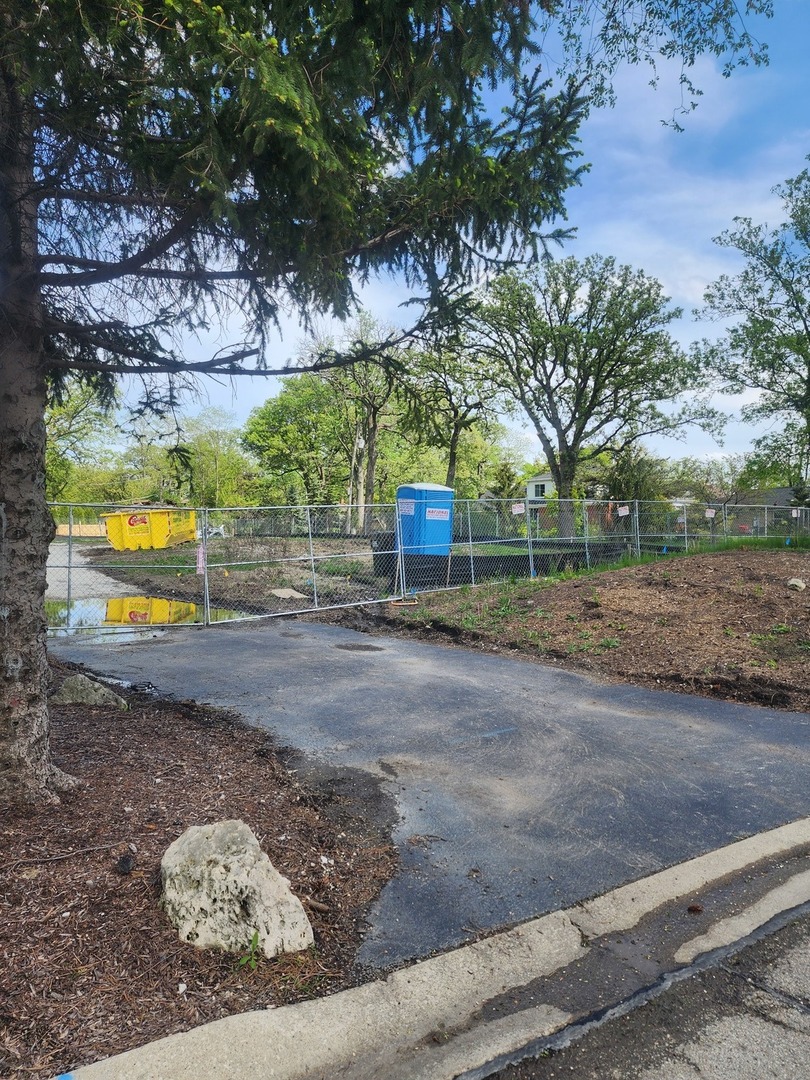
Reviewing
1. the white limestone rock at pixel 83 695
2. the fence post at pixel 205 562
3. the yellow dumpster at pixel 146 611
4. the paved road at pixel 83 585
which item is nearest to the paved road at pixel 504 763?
the white limestone rock at pixel 83 695

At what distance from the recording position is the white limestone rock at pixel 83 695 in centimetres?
530

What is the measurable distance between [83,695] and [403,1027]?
418cm

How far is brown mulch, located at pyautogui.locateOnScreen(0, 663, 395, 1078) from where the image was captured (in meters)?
2.01

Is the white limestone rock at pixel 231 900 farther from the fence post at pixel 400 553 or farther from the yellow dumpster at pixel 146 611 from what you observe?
the fence post at pixel 400 553

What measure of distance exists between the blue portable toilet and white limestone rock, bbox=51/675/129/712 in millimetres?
8496

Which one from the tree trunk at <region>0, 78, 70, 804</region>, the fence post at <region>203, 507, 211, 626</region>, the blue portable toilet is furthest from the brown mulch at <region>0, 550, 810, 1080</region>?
the blue portable toilet

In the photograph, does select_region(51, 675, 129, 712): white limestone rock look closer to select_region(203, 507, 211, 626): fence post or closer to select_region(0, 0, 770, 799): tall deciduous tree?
select_region(0, 0, 770, 799): tall deciduous tree

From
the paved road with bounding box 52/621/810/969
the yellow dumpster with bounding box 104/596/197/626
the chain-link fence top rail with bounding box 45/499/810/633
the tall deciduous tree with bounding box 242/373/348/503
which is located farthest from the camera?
the tall deciduous tree with bounding box 242/373/348/503

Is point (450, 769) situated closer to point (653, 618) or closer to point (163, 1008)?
point (163, 1008)

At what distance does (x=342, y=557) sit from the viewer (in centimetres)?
1334

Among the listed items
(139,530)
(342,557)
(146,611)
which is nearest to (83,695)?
(146,611)

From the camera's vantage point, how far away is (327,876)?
293 cm

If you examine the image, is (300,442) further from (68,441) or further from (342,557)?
(342,557)

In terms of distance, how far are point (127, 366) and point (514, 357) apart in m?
29.0
